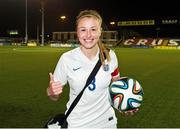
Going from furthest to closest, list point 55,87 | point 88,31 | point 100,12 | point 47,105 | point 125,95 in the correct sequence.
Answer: point 100,12 → point 47,105 → point 125,95 → point 88,31 → point 55,87

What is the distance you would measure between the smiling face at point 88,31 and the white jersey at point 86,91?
0.13 meters

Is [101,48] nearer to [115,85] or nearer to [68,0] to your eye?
[115,85]

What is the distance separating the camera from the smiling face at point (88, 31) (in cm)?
438

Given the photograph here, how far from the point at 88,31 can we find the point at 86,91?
61 cm

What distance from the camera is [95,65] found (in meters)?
4.36

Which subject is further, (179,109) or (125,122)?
(179,109)

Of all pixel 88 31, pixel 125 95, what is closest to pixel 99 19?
pixel 88 31

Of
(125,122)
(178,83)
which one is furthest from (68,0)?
(125,122)

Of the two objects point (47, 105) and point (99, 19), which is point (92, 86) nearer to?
point (99, 19)

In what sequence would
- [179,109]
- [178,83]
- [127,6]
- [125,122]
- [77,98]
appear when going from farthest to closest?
[127,6], [178,83], [179,109], [125,122], [77,98]

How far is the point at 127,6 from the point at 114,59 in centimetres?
9300

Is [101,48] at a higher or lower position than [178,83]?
higher

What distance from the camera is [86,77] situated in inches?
170

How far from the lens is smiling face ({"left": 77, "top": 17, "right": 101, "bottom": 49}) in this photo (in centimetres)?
438
